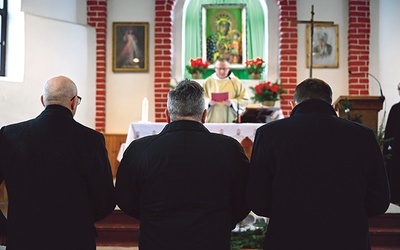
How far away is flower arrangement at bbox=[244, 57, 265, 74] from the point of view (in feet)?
31.9

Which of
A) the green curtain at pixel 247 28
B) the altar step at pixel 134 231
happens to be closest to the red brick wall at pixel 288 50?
the green curtain at pixel 247 28

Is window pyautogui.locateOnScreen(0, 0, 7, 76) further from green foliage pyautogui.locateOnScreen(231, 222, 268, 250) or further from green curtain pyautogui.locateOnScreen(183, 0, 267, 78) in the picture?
green foliage pyautogui.locateOnScreen(231, 222, 268, 250)

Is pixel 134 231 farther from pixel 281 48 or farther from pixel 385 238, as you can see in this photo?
pixel 281 48

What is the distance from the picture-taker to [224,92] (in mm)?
8023

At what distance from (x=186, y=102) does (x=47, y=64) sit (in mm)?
6523

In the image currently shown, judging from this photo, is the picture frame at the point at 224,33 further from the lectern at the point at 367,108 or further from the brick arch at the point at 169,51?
the lectern at the point at 367,108

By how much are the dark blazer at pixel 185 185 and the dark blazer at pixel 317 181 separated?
5.5 inches

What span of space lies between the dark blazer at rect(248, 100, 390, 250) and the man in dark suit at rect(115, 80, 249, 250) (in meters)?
0.15

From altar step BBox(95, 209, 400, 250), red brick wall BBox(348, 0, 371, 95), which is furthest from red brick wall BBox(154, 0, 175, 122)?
altar step BBox(95, 209, 400, 250)

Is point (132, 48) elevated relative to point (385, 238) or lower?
elevated

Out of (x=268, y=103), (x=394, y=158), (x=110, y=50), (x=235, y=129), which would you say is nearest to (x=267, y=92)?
(x=268, y=103)

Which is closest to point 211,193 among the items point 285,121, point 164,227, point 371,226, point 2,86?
point 164,227

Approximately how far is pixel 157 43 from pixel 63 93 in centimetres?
674

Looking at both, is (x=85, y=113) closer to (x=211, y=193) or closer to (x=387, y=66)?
(x=387, y=66)
